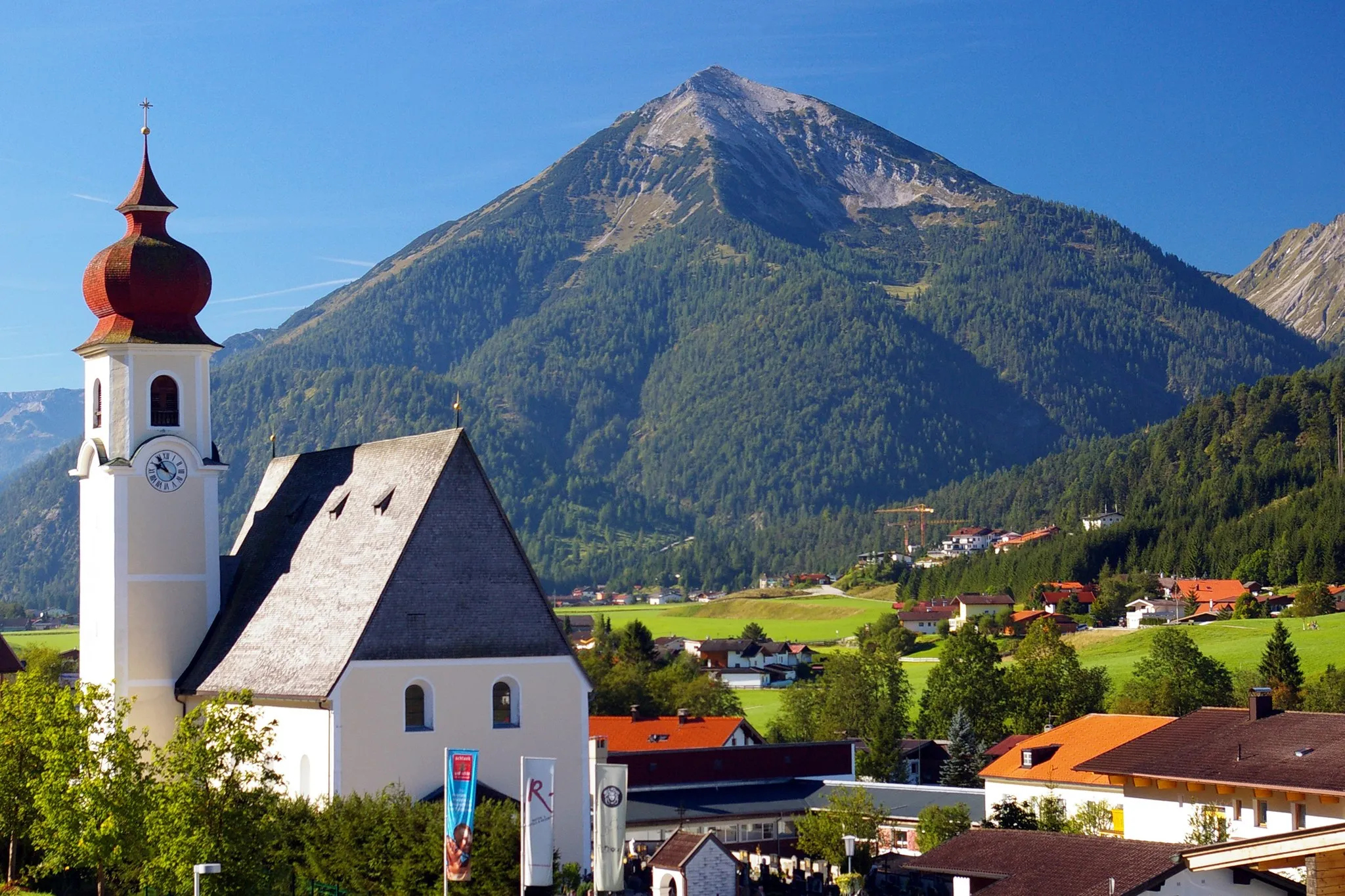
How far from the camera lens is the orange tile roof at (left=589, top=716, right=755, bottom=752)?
310ft

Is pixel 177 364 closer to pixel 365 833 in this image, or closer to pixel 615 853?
pixel 365 833

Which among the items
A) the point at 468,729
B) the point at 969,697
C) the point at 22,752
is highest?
the point at 468,729

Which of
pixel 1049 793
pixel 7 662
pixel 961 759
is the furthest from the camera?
pixel 961 759

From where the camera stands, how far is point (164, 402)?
2109 inches

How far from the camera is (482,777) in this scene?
4506cm

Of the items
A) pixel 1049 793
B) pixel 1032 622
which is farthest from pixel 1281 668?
pixel 1032 622

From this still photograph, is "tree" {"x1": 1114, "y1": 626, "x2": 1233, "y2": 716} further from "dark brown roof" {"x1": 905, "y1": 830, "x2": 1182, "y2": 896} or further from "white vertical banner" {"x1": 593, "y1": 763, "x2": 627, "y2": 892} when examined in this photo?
"white vertical banner" {"x1": 593, "y1": 763, "x2": 627, "y2": 892}

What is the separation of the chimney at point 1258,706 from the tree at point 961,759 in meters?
40.8

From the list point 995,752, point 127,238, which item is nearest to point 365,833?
point 127,238

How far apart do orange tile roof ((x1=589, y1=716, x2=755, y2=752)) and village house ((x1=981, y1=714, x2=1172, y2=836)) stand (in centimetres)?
1764

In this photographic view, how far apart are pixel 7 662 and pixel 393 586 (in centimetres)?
4346

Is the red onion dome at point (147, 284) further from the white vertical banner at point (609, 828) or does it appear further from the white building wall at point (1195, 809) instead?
the white building wall at point (1195, 809)

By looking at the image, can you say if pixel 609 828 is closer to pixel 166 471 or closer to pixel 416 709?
pixel 416 709

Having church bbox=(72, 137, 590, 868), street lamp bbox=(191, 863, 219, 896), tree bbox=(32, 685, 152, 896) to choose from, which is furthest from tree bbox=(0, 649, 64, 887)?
street lamp bbox=(191, 863, 219, 896)
